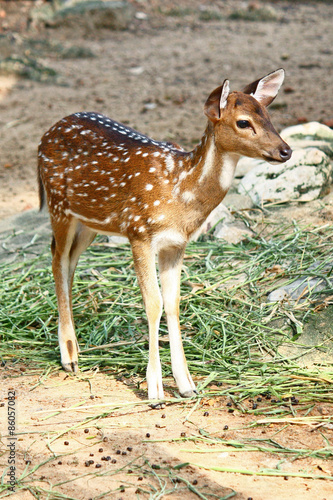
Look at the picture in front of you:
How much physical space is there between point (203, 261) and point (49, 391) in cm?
193

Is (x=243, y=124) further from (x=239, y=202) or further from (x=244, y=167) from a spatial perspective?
(x=244, y=167)

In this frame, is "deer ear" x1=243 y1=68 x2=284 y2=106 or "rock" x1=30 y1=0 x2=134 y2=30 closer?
"deer ear" x1=243 y1=68 x2=284 y2=106

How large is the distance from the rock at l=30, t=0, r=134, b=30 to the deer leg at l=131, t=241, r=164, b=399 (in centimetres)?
1164

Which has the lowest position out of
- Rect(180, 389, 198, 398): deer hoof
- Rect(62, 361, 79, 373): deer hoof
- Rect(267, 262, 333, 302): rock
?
Rect(62, 361, 79, 373): deer hoof

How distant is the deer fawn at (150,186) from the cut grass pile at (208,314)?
1.16ft

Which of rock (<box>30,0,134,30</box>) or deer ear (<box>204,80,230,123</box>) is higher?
deer ear (<box>204,80,230,123</box>)

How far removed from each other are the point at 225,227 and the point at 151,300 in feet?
6.66

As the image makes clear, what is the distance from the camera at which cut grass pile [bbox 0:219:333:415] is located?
4.88 metres

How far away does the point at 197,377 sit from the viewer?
498cm

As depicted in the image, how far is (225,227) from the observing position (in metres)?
6.49

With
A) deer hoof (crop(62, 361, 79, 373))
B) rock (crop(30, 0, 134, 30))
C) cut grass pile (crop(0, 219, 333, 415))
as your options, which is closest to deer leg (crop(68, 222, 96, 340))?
cut grass pile (crop(0, 219, 333, 415))

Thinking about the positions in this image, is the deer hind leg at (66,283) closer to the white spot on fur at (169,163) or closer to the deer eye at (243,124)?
the white spot on fur at (169,163)

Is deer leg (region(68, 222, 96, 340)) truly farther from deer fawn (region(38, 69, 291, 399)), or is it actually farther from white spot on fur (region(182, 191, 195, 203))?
white spot on fur (region(182, 191, 195, 203))

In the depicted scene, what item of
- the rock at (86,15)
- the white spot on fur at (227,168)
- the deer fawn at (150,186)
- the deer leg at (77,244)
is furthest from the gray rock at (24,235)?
the rock at (86,15)
